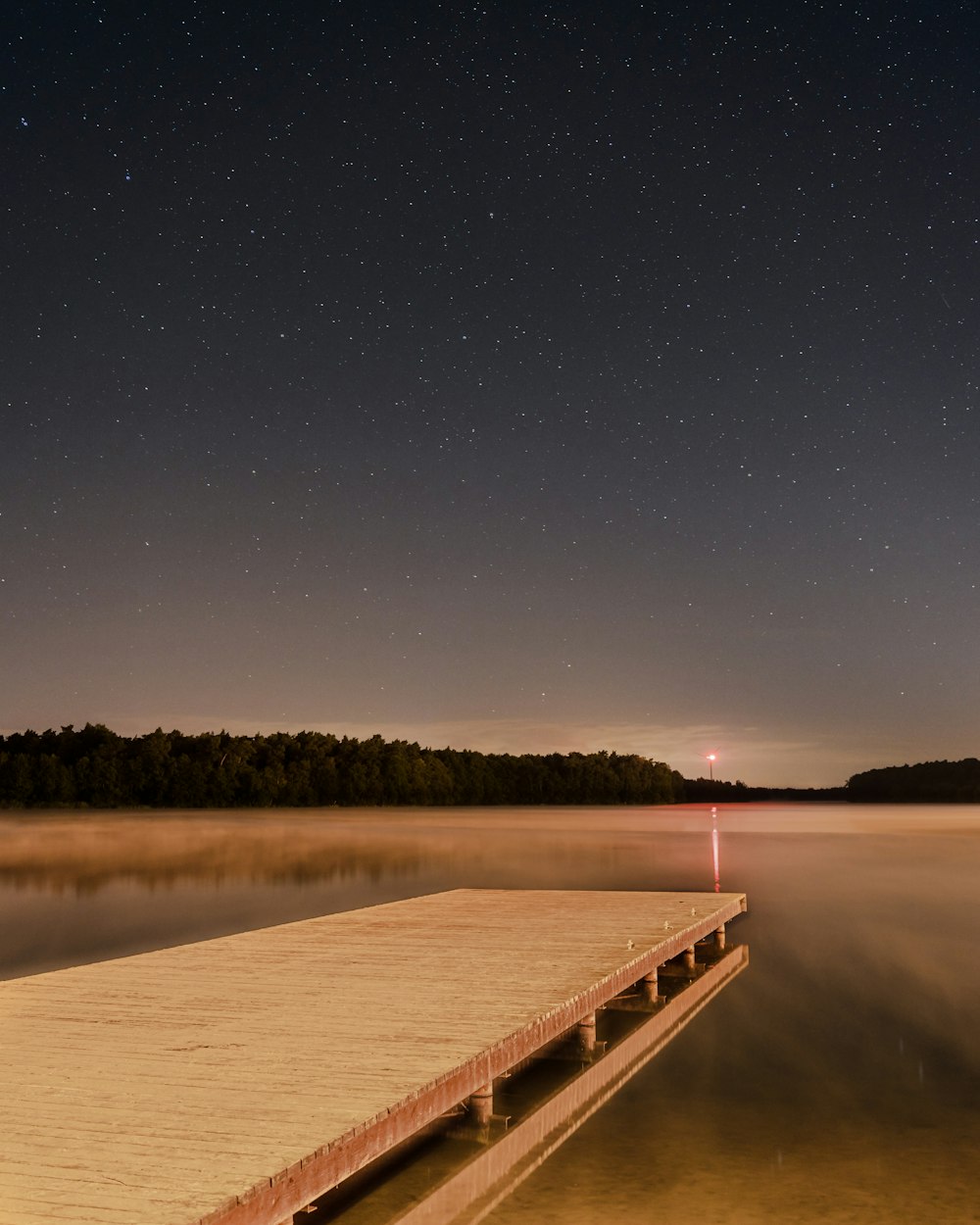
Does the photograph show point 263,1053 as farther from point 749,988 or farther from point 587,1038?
point 749,988

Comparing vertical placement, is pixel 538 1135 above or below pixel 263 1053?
below

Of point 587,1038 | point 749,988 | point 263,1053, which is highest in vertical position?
point 263,1053

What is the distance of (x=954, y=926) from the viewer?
14828 millimetres

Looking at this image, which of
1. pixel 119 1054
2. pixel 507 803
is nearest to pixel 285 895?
pixel 119 1054

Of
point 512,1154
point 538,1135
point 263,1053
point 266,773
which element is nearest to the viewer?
point 263,1053

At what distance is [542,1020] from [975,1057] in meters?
3.62

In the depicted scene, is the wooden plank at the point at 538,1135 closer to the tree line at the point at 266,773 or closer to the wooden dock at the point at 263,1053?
the wooden dock at the point at 263,1053

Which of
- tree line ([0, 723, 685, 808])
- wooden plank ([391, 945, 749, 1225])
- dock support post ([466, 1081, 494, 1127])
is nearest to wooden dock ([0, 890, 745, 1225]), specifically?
dock support post ([466, 1081, 494, 1127])

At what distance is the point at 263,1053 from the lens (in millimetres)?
5344

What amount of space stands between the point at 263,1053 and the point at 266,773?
80.4 meters

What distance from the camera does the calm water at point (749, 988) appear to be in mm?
5262

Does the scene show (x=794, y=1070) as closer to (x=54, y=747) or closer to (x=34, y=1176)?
(x=34, y=1176)

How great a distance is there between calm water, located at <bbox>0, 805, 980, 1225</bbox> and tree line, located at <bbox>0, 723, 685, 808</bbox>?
47.0 metres

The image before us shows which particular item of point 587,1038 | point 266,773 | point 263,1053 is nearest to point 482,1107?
point 263,1053
